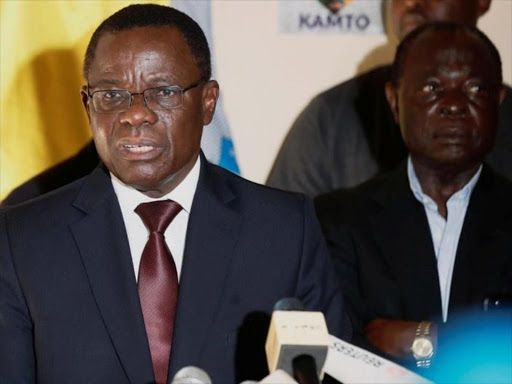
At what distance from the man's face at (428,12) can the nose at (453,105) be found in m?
0.54

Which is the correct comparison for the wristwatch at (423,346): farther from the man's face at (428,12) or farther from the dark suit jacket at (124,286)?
the man's face at (428,12)

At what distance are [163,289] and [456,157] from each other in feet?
3.21

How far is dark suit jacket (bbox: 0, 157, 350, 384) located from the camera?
68.6 inches

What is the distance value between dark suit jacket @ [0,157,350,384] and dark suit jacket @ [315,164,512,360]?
0.51m

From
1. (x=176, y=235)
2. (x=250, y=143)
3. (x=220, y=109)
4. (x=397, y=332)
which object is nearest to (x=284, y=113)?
(x=250, y=143)

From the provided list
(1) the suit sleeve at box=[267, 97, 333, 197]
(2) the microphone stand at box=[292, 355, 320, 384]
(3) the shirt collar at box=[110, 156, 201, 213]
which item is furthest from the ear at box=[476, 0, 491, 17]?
(2) the microphone stand at box=[292, 355, 320, 384]

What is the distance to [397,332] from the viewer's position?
7.55 ft

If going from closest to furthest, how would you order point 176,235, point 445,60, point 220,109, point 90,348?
point 90,348
point 176,235
point 445,60
point 220,109

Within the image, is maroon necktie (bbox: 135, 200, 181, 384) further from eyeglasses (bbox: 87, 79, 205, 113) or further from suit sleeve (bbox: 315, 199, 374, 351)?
suit sleeve (bbox: 315, 199, 374, 351)

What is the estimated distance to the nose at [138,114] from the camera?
1754 millimetres

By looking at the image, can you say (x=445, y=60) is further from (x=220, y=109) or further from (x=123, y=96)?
(x=123, y=96)

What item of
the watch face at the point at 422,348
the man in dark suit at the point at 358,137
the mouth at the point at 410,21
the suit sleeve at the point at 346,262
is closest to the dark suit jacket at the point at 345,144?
the man in dark suit at the point at 358,137

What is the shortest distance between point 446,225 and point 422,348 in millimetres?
367

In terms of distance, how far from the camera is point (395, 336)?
230 cm
